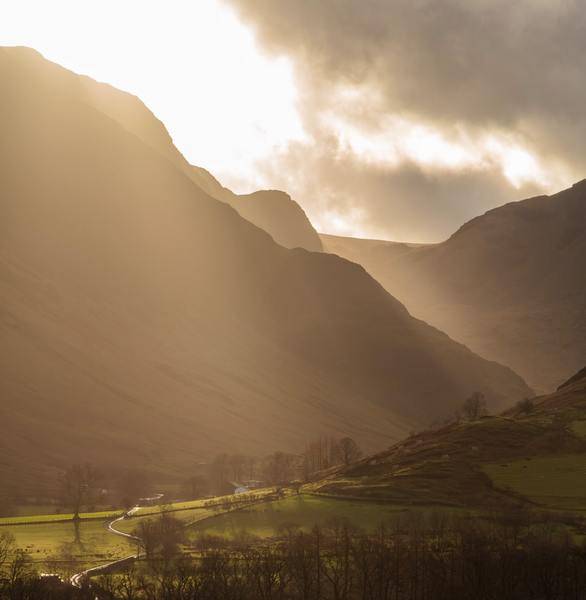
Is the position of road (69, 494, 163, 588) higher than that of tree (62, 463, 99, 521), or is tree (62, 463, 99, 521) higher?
tree (62, 463, 99, 521)

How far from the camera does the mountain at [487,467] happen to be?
11250cm

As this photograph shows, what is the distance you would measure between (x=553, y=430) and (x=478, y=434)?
518 inches

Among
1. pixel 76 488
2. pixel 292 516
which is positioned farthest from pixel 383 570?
pixel 76 488

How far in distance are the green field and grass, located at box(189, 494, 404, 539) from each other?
19.4 m

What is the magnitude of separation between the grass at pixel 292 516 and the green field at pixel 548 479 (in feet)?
63.5

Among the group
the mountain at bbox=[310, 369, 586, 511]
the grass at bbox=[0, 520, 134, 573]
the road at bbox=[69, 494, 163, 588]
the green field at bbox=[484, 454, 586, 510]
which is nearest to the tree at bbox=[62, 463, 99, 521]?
the grass at bbox=[0, 520, 134, 573]

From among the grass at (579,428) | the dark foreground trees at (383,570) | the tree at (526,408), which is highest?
the tree at (526,408)

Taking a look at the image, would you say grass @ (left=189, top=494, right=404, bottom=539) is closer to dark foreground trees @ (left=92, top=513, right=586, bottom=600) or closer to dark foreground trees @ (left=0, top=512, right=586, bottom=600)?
dark foreground trees @ (left=0, top=512, right=586, bottom=600)

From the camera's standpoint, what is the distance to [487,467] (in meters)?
127

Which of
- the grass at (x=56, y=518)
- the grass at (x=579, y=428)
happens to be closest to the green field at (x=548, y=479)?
the grass at (x=579, y=428)

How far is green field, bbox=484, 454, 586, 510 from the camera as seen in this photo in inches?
4230

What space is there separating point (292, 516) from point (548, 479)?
129 ft

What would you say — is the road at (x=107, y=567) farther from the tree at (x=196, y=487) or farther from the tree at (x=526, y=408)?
the tree at (x=526, y=408)

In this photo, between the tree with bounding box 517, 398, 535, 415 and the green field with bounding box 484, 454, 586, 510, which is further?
the tree with bounding box 517, 398, 535, 415
